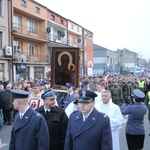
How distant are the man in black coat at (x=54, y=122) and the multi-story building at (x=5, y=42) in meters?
20.2

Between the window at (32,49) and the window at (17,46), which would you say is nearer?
the window at (17,46)

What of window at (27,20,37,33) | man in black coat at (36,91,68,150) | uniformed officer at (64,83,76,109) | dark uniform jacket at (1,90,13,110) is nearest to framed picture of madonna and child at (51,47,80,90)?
uniformed officer at (64,83,76,109)

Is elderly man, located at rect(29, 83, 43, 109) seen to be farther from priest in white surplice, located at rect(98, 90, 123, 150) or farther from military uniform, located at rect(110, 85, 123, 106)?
military uniform, located at rect(110, 85, 123, 106)

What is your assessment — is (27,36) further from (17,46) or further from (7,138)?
(7,138)

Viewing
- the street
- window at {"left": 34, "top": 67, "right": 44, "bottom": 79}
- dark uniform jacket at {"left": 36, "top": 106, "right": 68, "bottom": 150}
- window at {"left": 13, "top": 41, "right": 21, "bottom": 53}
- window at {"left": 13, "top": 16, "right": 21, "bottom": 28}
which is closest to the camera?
dark uniform jacket at {"left": 36, "top": 106, "right": 68, "bottom": 150}

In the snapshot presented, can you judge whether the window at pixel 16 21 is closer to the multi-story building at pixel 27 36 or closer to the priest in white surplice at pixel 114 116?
the multi-story building at pixel 27 36

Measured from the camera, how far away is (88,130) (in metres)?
3.39

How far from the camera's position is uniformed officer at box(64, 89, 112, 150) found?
3.35 meters

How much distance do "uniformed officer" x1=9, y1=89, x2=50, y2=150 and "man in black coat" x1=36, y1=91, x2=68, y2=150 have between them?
622 mm

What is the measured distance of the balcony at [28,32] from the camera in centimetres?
2676

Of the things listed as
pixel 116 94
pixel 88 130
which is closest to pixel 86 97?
pixel 88 130

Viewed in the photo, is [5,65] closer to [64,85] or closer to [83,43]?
[64,85]

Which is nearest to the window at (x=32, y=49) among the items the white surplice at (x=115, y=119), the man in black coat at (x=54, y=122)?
the white surplice at (x=115, y=119)

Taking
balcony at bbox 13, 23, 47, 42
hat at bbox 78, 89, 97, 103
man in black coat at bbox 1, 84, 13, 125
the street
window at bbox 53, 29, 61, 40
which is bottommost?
the street
